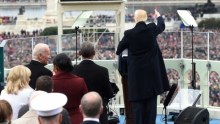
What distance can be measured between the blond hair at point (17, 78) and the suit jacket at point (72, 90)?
1.25 ft

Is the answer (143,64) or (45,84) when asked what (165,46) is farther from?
(45,84)

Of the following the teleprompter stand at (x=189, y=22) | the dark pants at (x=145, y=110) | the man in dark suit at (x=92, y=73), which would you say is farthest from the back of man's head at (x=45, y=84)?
the teleprompter stand at (x=189, y=22)

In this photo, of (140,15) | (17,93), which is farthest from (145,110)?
(17,93)

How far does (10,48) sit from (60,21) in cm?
95

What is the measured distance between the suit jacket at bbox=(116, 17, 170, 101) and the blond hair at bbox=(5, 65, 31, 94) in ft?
5.93

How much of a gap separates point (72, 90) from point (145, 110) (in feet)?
5.50

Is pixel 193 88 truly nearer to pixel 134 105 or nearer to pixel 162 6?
pixel 134 105

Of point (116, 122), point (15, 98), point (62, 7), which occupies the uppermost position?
point (62, 7)

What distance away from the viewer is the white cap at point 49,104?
511 cm

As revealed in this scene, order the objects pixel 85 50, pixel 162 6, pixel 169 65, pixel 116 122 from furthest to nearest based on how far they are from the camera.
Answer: pixel 162 6 < pixel 169 65 < pixel 116 122 < pixel 85 50

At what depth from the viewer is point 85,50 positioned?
7633 millimetres

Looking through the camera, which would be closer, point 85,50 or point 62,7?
point 85,50

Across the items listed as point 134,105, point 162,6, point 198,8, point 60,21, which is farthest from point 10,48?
point 162,6

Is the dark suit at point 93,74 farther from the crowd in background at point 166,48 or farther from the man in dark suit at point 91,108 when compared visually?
the crowd in background at point 166,48
